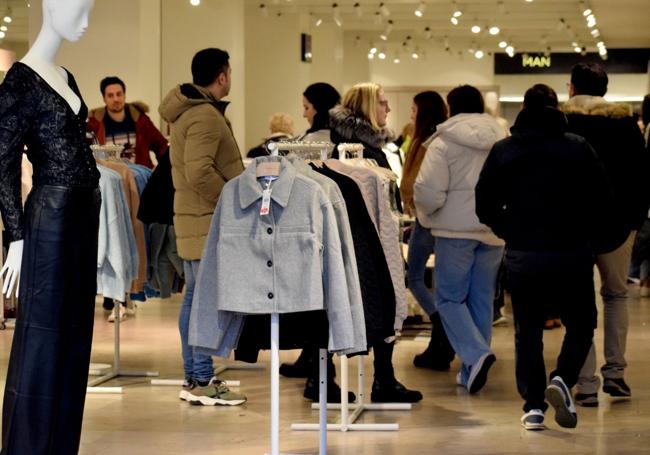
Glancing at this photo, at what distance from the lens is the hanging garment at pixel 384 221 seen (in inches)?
215

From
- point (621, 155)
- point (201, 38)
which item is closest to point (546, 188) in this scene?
point (621, 155)

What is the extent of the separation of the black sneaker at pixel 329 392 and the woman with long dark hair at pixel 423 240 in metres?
1.16

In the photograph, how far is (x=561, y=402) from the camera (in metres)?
5.39

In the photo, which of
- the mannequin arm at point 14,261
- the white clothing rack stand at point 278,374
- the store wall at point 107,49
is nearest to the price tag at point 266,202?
the white clothing rack stand at point 278,374

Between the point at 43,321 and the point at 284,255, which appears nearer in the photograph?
the point at 43,321

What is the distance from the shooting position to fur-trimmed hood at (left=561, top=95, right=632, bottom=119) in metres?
5.91

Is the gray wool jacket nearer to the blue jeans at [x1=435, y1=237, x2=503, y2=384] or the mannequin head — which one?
the mannequin head

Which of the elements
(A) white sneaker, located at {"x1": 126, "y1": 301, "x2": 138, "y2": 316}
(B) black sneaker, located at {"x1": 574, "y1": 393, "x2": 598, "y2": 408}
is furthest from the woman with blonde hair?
(A) white sneaker, located at {"x1": 126, "y1": 301, "x2": 138, "y2": 316}

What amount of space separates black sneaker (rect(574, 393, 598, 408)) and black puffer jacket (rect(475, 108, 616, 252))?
1.10 metres

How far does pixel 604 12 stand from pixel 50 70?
1672 cm

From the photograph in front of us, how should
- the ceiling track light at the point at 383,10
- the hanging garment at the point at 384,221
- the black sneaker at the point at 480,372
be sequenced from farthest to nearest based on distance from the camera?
the ceiling track light at the point at 383,10
the black sneaker at the point at 480,372
the hanging garment at the point at 384,221

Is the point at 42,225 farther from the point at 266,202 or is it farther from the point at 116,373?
the point at 116,373

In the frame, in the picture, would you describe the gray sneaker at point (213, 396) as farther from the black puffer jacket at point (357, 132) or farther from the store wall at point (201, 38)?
the store wall at point (201, 38)

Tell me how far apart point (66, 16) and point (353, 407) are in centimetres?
274
